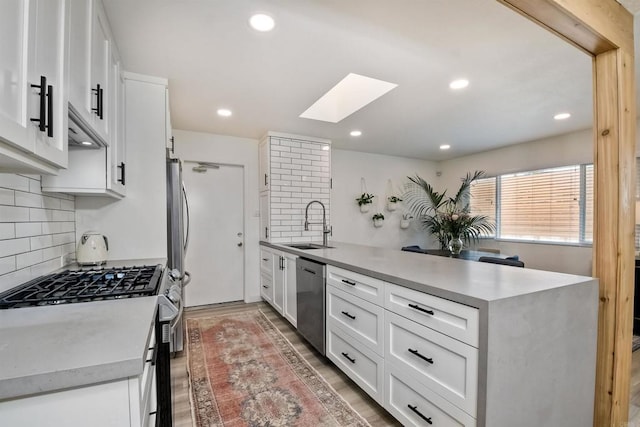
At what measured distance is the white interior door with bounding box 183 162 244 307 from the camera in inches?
150

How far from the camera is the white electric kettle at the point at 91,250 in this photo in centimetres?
182

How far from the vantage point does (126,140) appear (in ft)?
7.12

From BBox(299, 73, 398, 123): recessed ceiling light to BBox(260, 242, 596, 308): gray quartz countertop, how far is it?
4.95ft

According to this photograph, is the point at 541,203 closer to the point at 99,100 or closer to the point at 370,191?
the point at 370,191

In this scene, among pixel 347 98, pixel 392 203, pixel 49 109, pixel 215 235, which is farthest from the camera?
pixel 392 203

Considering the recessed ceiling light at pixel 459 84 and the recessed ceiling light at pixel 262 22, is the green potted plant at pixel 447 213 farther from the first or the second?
the recessed ceiling light at pixel 262 22

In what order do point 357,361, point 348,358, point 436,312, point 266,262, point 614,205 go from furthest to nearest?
point 266,262, point 348,358, point 357,361, point 614,205, point 436,312

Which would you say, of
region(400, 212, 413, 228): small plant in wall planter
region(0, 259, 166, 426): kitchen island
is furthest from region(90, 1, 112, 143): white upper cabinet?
region(400, 212, 413, 228): small plant in wall planter

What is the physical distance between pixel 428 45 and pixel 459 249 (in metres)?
2.86

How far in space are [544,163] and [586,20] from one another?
3264 millimetres

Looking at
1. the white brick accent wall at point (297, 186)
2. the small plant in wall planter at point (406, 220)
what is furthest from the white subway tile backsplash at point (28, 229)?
the small plant in wall planter at point (406, 220)

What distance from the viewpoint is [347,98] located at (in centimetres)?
310

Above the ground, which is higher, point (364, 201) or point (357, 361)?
point (364, 201)

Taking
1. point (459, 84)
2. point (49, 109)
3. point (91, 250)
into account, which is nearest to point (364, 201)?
point (459, 84)
